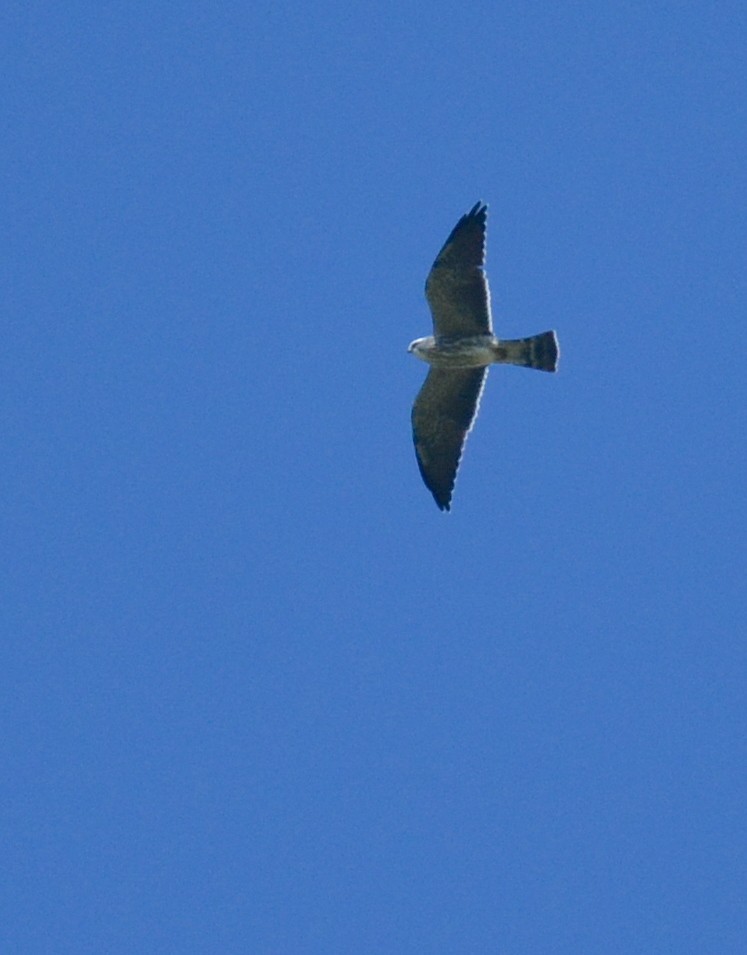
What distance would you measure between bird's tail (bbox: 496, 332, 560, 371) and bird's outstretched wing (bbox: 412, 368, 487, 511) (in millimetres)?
465

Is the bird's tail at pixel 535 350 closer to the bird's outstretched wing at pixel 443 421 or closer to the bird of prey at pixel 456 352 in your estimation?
the bird of prey at pixel 456 352

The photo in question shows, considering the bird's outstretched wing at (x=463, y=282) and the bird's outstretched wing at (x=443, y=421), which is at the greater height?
the bird's outstretched wing at (x=463, y=282)

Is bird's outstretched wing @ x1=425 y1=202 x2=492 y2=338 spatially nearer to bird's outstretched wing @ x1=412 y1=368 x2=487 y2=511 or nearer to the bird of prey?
the bird of prey

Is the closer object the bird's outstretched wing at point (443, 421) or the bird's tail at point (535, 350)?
the bird's tail at point (535, 350)

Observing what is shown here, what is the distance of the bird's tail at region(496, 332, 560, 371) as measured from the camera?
901 inches

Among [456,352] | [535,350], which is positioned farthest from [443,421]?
[535,350]

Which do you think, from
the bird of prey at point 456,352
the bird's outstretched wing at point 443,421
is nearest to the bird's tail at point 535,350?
the bird of prey at point 456,352

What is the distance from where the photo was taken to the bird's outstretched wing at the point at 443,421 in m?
23.3

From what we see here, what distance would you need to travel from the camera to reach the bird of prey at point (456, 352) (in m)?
22.6

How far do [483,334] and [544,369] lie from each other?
0.66 metres

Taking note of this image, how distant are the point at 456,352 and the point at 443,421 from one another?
0.82 meters

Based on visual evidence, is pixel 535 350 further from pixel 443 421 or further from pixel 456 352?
pixel 443 421

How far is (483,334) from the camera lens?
22891mm

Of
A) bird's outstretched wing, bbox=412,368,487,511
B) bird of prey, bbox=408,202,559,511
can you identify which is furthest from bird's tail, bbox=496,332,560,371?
bird's outstretched wing, bbox=412,368,487,511
